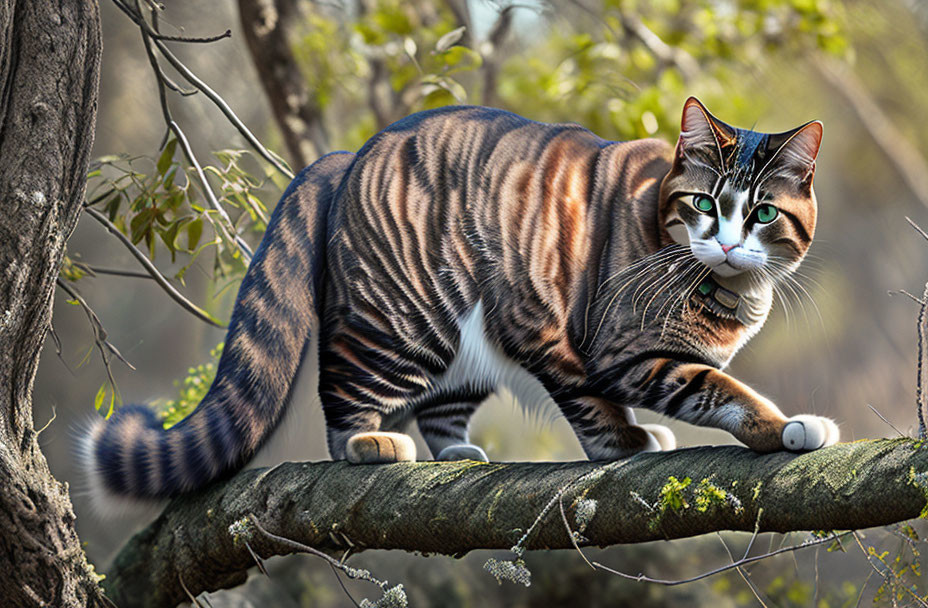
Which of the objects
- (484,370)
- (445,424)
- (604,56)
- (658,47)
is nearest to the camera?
(484,370)

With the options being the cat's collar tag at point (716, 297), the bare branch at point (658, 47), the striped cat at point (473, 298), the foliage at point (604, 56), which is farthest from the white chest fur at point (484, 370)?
the bare branch at point (658, 47)

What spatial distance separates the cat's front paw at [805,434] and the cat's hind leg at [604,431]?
1.45ft

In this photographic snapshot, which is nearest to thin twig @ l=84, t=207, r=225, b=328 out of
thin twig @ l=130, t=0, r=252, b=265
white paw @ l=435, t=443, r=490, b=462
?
thin twig @ l=130, t=0, r=252, b=265

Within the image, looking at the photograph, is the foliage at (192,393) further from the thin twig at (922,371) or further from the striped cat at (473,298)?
the thin twig at (922,371)

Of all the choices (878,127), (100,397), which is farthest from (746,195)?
(878,127)

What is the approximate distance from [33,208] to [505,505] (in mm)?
1154

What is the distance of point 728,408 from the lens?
1.89 metres

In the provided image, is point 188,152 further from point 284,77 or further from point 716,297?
point 284,77

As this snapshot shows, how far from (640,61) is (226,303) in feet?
8.40

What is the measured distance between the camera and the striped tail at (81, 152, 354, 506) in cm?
221

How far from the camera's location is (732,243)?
1.88m

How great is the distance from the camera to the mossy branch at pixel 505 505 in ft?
5.07

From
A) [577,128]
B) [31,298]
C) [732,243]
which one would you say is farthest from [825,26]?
[31,298]

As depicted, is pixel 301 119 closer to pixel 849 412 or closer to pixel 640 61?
pixel 640 61
